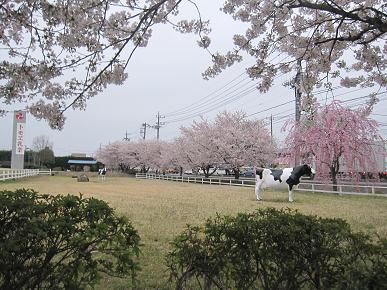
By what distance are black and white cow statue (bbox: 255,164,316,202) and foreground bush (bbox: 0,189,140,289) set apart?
1447cm

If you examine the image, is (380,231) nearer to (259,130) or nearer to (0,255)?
(0,255)

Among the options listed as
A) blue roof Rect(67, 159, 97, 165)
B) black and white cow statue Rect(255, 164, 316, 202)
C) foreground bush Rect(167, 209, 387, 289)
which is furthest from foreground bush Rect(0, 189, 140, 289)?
blue roof Rect(67, 159, 97, 165)

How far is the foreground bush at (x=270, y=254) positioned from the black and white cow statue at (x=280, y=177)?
1421 cm

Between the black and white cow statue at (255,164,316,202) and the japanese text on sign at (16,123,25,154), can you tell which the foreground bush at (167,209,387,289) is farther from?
the japanese text on sign at (16,123,25,154)

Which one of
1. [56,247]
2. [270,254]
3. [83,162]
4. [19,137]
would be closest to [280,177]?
[270,254]

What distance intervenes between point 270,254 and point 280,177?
49.4 ft

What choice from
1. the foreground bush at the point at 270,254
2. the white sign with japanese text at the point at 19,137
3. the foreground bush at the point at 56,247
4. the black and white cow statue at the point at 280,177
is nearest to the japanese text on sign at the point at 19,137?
the white sign with japanese text at the point at 19,137

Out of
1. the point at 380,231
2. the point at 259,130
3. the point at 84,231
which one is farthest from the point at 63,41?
the point at 259,130

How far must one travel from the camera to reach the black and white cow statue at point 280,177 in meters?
17.3

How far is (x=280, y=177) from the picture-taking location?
17.7 m

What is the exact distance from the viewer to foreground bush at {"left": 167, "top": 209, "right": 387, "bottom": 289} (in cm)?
300

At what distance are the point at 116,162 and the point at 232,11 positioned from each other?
73.9 m

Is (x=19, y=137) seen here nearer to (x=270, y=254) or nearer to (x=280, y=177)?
(x=280, y=177)

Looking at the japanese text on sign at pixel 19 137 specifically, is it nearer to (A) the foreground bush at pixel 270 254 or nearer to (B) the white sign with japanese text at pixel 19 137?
(B) the white sign with japanese text at pixel 19 137
